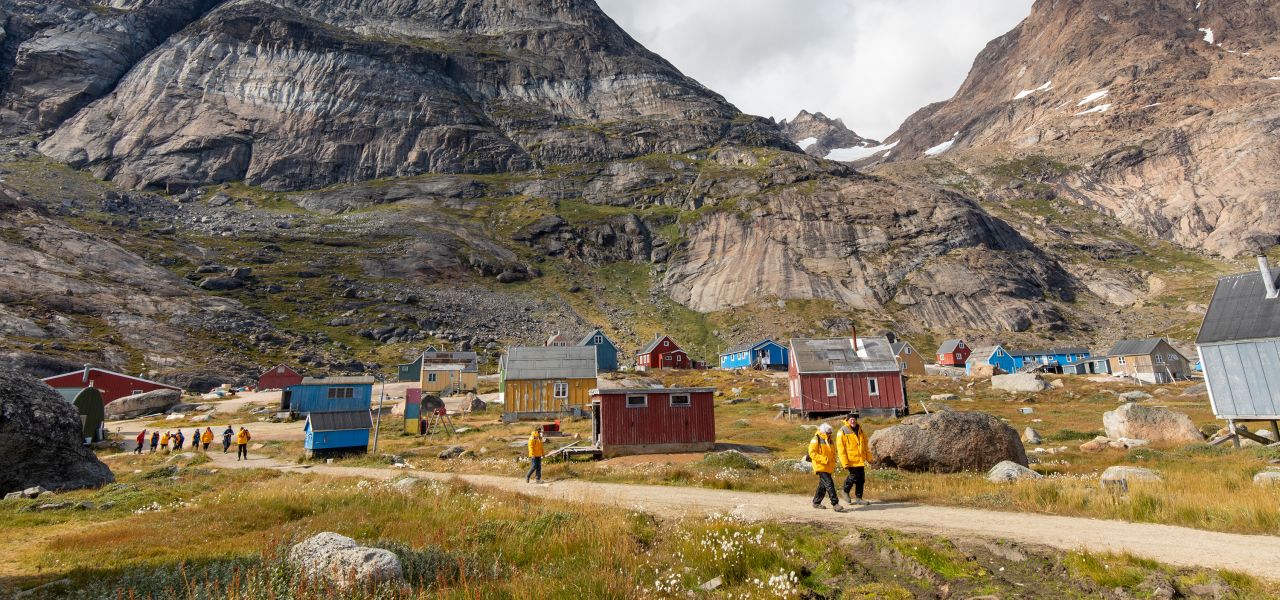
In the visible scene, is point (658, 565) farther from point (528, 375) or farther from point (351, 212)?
point (351, 212)

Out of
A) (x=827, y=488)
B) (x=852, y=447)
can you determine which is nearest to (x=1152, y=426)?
(x=852, y=447)

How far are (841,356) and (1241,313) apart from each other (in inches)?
823

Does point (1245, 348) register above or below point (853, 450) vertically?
above

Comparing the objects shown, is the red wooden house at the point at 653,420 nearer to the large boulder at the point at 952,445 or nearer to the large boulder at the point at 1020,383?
the large boulder at the point at 952,445

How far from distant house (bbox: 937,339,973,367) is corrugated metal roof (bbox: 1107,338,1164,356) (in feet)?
57.8

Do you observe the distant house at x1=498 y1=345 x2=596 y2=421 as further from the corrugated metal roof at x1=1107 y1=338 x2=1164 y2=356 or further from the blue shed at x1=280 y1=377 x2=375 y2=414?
the corrugated metal roof at x1=1107 y1=338 x2=1164 y2=356

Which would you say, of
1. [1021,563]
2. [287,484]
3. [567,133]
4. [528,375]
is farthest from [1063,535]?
[567,133]

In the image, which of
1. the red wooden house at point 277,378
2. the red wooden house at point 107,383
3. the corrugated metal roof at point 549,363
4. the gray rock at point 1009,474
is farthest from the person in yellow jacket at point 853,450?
the red wooden house at point 277,378

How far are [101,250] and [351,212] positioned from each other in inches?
2041

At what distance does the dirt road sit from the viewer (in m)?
8.63

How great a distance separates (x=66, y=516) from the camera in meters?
13.4

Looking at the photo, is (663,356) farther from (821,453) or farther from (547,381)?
(821,453)

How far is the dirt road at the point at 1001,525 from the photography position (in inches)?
340

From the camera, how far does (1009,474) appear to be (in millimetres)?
16297
